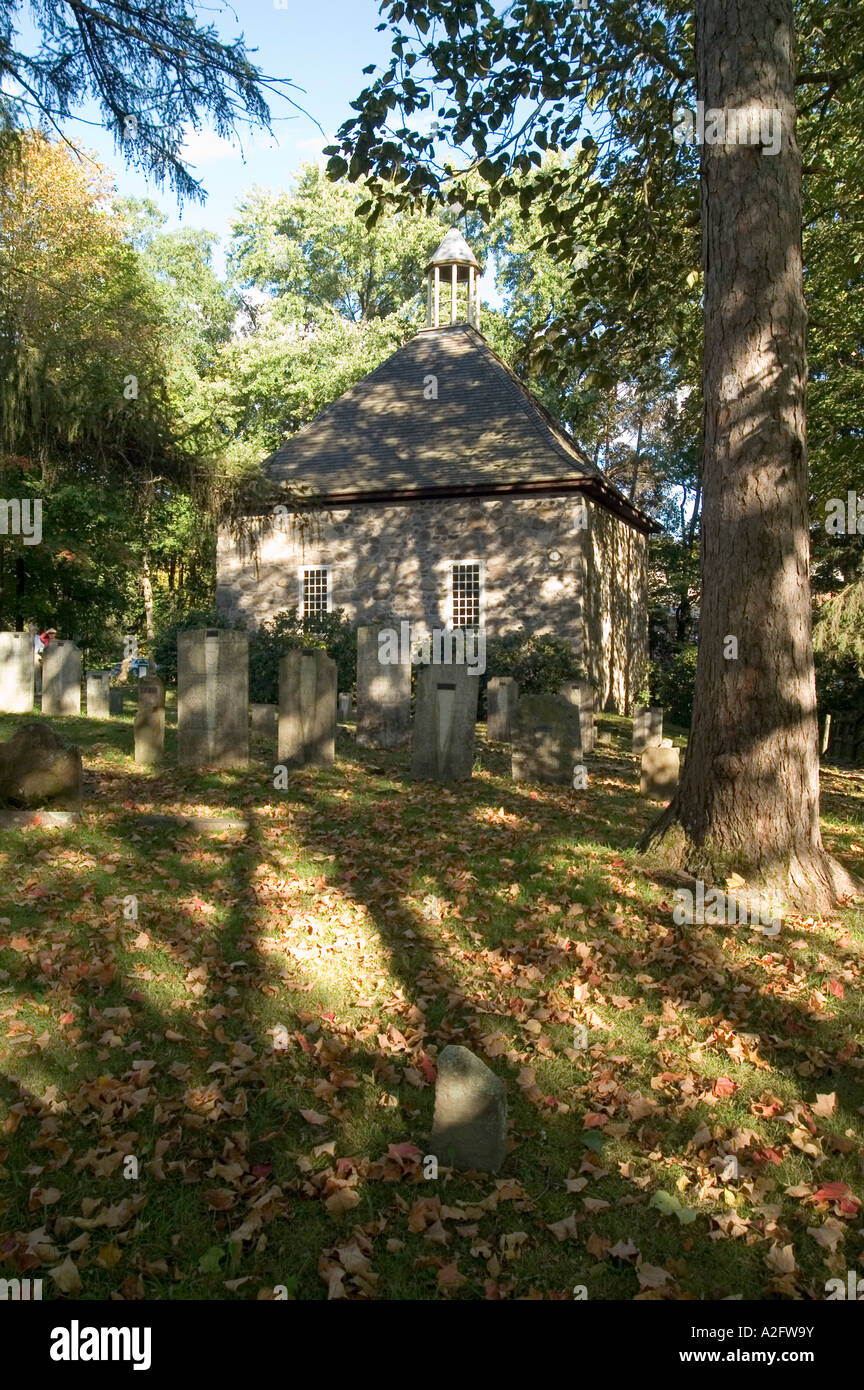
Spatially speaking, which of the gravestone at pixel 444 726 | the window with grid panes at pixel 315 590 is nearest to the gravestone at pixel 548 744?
the gravestone at pixel 444 726

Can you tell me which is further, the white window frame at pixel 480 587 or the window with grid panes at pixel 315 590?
the window with grid panes at pixel 315 590

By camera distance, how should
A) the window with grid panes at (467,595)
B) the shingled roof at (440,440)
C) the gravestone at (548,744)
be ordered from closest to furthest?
1. the gravestone at (548,744)
2. the shingled roof at (440,440)
3. the window with grid panes at (467,595)

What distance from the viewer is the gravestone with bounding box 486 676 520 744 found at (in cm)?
1470

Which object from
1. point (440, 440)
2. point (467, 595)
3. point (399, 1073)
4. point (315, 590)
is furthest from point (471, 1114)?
point (440, 440)

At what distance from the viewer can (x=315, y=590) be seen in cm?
2338

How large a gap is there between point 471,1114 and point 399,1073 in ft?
2.65

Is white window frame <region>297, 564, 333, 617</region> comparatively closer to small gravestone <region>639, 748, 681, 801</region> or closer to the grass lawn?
small gravestone <region>639, 748, 681, 801</region>

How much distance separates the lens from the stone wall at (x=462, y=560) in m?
20.8

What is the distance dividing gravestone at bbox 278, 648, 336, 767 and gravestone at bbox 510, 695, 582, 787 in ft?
7.50

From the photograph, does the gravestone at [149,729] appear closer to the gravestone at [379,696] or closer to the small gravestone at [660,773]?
the gravestone at [379,696]

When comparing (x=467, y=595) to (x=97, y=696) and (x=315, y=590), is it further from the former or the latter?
(x=97, y=696)

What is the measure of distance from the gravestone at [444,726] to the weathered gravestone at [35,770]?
13.2 ft

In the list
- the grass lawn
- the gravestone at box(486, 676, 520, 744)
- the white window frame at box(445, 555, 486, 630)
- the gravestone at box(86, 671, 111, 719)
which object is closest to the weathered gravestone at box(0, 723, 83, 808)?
the grass lawn
